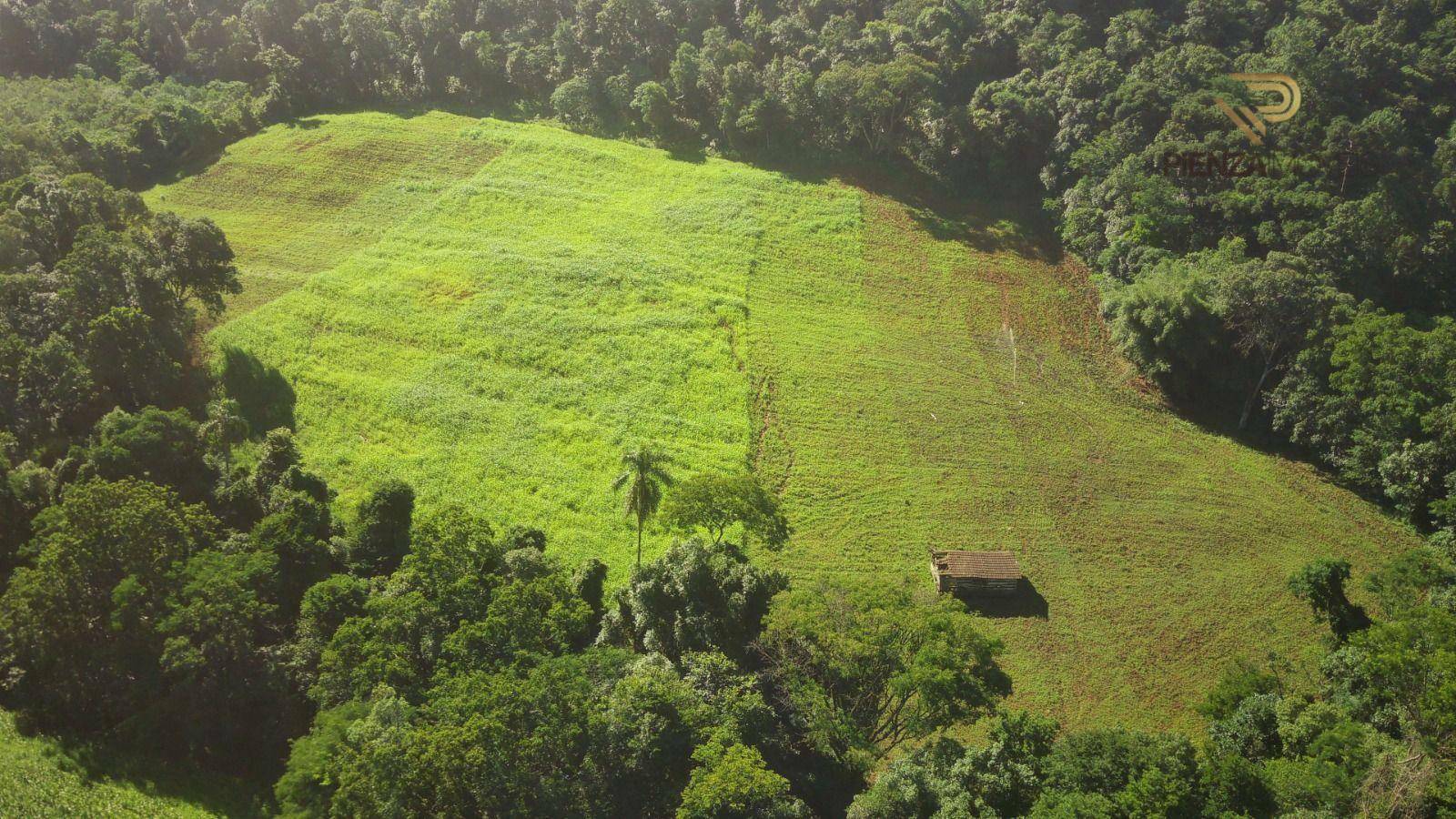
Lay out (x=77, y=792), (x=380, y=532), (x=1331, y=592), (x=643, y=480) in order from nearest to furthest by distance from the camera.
Result: (x=77, y=792) → (x=643, y=480) → (x=1331, y=592) → (x=380, y=532)

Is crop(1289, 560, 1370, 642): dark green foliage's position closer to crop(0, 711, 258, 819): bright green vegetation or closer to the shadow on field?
the shadow on field

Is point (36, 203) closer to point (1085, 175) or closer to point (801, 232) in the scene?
point (801, 232)

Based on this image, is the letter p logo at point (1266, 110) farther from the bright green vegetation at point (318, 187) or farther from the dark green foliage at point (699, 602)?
the bright green vegetation at point (318, 187)

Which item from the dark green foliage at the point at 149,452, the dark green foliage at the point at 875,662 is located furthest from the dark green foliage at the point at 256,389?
the dark green foliage at the point at 875,662

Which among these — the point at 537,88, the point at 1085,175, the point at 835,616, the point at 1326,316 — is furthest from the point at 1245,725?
the point at 537,88

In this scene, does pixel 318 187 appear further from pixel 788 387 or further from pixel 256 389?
pixel 788 387

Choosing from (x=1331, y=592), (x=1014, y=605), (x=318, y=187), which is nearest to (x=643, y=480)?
(x=1014, y=605)
